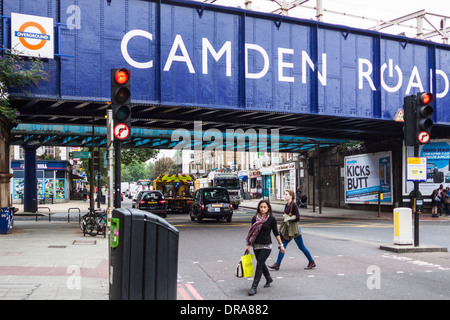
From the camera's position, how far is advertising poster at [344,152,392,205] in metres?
31.1

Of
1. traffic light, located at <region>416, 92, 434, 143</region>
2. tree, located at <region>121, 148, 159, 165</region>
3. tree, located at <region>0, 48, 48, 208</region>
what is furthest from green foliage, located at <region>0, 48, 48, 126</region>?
tree, located at <region>121, 148, 159, 165</region>

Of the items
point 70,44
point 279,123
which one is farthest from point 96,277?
point 279,123

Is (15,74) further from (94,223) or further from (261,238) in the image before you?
(261,238)

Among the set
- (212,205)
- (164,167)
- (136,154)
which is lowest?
(212,205)

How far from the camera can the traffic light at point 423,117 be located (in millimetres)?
13156

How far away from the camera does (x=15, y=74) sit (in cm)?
1608

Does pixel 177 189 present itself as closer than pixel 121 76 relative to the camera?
No

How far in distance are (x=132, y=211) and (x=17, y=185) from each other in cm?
5041

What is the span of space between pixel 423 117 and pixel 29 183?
94.3ft

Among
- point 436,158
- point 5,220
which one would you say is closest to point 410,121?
point 5,220

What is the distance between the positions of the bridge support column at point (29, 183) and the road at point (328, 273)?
21.5m

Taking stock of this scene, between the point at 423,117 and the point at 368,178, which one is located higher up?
the point at 423,117

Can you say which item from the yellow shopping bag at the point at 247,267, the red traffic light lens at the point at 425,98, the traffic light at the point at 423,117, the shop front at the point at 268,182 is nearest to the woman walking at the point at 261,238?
the yellow shopping bag at the point at 247,267

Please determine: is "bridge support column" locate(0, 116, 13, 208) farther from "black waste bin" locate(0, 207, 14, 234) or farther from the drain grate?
the drain grate
